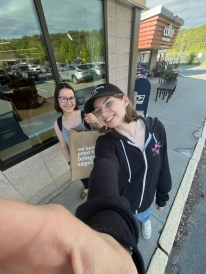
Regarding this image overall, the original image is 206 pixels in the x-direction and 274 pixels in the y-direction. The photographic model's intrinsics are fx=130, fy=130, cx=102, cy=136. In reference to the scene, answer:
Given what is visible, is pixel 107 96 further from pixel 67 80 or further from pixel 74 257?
pixel 67 80

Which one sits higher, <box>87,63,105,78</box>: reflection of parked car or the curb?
<box>87,63,105,78</box>: reflection of parked car

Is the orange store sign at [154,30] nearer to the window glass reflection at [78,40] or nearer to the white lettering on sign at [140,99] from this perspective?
the white lettering on sign at [140,99]

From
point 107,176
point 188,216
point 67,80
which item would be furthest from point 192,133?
point 107,176

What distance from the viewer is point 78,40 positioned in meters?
2.62

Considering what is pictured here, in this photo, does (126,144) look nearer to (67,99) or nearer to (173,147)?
(67,99)

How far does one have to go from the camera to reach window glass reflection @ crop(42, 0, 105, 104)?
207cm

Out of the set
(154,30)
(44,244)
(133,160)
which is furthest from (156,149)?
(154,30)

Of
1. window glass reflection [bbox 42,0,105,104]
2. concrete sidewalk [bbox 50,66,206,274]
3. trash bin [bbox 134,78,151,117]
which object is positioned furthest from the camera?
trash bin [bbox 134,78,151,117]

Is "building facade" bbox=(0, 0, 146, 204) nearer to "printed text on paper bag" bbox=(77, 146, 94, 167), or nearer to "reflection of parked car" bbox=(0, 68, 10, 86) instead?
"reflection of parked car" bbox=(0, 68, 10, 86)

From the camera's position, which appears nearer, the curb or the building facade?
the curb

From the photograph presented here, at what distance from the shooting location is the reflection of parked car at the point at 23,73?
2.66 meters

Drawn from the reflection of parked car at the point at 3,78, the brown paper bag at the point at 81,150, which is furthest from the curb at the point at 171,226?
the reflection of parked car at the point at 3,78

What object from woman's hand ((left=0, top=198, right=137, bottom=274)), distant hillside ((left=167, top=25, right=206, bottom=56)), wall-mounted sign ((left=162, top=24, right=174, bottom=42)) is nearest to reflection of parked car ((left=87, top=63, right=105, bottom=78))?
woman's hand ((left=0, top=198, right=137, bottom=274))

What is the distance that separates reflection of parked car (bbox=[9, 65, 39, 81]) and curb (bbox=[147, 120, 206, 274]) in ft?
11.2
